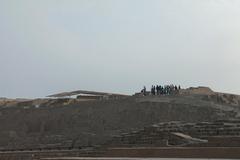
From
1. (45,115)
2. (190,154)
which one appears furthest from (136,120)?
(190,154)

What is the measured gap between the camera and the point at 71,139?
872 inches

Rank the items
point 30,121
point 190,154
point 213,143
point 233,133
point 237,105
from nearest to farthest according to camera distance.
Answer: point 190,154, point 213,143, point 233,133, point 237,105, point 30,121

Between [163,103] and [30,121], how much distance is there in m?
8.78

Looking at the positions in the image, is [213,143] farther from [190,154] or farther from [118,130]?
[118,130]

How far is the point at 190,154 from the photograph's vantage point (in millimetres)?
10453

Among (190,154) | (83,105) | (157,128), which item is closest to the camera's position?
(190,154)

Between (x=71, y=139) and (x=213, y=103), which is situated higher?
(x=213, y=103)

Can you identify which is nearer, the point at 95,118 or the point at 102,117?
the point at 102,117

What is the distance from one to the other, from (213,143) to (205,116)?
9.69m

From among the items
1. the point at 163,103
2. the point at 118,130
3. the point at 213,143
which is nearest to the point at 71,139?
the point at 118,130

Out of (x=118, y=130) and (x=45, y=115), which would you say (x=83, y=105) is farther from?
(x=118, y=130)

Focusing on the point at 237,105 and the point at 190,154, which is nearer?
the point at 190,154

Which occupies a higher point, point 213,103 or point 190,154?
point 213,103

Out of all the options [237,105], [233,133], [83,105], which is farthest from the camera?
[83,105]
